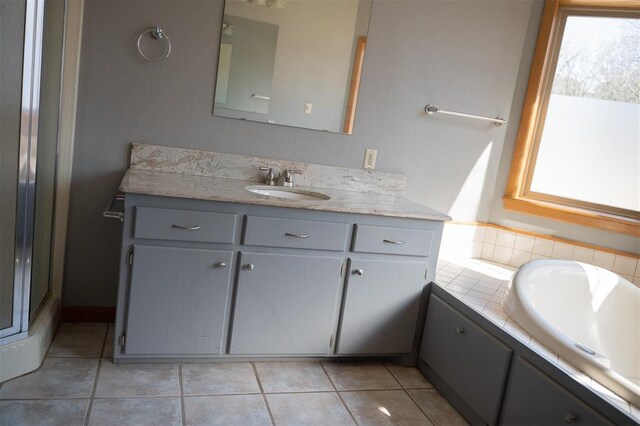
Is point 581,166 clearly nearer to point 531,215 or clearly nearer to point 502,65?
point 531,215

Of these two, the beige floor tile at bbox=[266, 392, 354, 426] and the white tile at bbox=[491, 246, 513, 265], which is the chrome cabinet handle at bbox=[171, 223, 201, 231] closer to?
the beige floor tile at bbox=[266, 392, 354, 426]

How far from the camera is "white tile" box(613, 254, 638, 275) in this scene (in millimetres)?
2766

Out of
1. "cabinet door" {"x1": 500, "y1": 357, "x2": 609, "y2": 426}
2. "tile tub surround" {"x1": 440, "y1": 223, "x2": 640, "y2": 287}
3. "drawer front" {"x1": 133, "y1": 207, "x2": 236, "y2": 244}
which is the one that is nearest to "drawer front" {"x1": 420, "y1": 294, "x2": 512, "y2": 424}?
"cabinet door" {"x1": 500, "y1": 357, "x2": 609, "y2": 426}

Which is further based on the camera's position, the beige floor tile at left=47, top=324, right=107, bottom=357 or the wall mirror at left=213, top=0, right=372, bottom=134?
the wall mirror at left=213, top=0, right=372, bottom=134

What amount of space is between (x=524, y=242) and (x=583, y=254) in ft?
1.04

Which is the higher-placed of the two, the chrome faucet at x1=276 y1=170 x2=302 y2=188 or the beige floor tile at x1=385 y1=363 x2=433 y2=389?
the chrome faucet at x1=276 y1=170 x2=302 y2=188

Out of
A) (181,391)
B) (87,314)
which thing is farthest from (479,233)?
(87,314)

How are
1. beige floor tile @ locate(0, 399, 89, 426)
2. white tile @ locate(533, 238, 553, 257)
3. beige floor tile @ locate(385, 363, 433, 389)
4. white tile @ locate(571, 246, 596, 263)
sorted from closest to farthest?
beige floor tile @ locate(0, 399, 89, 426) → beige floor tile @ locate(385, 363, 433, 389) → white tile @ locate(571, 246, 596, 263) → white tile @ locate(533, 238, 553, 257)

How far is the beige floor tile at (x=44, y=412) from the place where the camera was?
1804mm

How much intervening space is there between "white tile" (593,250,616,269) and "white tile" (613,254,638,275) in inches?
0.7

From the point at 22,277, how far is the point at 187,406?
80cm

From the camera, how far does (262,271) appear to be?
2285 millimetres

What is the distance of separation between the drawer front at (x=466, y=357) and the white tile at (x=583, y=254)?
961 millimetres

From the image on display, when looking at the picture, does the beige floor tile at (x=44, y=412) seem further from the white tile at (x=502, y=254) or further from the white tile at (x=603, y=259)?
the white tile at (x=603, y=259)
